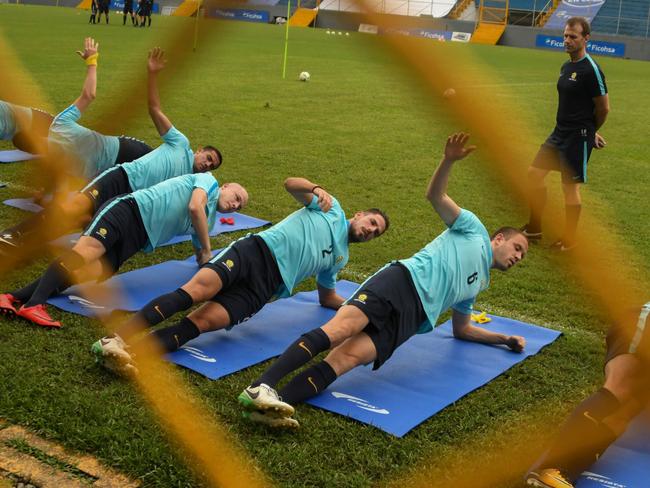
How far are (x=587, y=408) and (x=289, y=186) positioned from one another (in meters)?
1.91

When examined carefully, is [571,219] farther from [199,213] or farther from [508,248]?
[199,213]

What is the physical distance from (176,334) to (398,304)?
1135mm

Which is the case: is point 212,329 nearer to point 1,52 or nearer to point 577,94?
point 1,52

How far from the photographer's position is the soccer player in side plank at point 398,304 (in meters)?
3.66

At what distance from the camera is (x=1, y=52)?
11.4 ft

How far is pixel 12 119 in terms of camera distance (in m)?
6.21

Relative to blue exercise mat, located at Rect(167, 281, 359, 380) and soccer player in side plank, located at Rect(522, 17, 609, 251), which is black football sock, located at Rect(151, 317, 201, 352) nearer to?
blue exercise mat, located at Rect(167, 281, 359, 380)

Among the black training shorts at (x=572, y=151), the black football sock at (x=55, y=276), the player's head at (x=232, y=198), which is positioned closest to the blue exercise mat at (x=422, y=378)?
the player's head at (x=232, y=198)

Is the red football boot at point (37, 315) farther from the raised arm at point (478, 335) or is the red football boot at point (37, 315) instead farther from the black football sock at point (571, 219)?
the black football sock at point (571, 219)

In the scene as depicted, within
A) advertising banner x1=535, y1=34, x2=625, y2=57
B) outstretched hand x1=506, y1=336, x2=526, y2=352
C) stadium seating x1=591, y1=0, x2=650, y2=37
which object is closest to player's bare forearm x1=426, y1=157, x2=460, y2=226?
outstretched hand x1=506, y1=336, x2=526, y2=352

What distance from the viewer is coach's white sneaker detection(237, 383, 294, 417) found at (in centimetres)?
336

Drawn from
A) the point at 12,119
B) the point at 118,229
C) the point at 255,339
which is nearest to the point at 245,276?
the point at 255,339

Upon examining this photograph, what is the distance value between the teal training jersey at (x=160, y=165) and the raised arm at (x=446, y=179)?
2475 millimetres

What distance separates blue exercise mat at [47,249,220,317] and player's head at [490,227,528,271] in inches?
82.9
